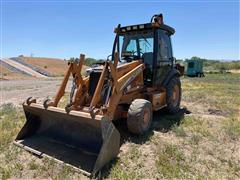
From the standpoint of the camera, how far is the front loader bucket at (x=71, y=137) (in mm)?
3752

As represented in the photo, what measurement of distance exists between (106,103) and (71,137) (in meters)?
0.94

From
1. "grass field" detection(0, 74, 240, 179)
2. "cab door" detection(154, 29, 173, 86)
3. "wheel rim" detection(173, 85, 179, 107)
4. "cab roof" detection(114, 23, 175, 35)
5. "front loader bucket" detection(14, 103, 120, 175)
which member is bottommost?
"grass field" detection(0, 74, 240, 179)

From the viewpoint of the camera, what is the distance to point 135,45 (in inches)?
251

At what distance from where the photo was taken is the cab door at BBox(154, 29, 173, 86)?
20.2 feet

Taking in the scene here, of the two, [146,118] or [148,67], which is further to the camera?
[148,67]

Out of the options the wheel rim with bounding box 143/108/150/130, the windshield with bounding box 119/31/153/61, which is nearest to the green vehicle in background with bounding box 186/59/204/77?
the windshield with bounding box 119/31/153/61

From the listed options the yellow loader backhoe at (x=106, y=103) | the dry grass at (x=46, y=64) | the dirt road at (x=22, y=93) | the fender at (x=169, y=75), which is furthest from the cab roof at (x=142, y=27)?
the dry grass at (x=46, y=64)

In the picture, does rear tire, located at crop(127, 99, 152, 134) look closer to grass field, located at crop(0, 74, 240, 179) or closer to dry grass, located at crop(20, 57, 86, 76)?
grass field, located at crop(0, 74, 240, 179)

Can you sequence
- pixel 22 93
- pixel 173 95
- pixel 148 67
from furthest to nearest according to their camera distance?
pixel 22 93 → pixel 173 95 → pixel 148 67

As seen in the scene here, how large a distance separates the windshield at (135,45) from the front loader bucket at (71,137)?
2.64m

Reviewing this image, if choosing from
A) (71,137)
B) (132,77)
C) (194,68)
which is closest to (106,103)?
(71,137)

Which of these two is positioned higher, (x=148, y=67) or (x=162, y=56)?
(x=162, y=56)

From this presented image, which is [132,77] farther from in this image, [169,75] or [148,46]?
[169,75]

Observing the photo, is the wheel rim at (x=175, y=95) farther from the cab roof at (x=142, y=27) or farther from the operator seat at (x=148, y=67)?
the cab roof at (x=142, y=27)
